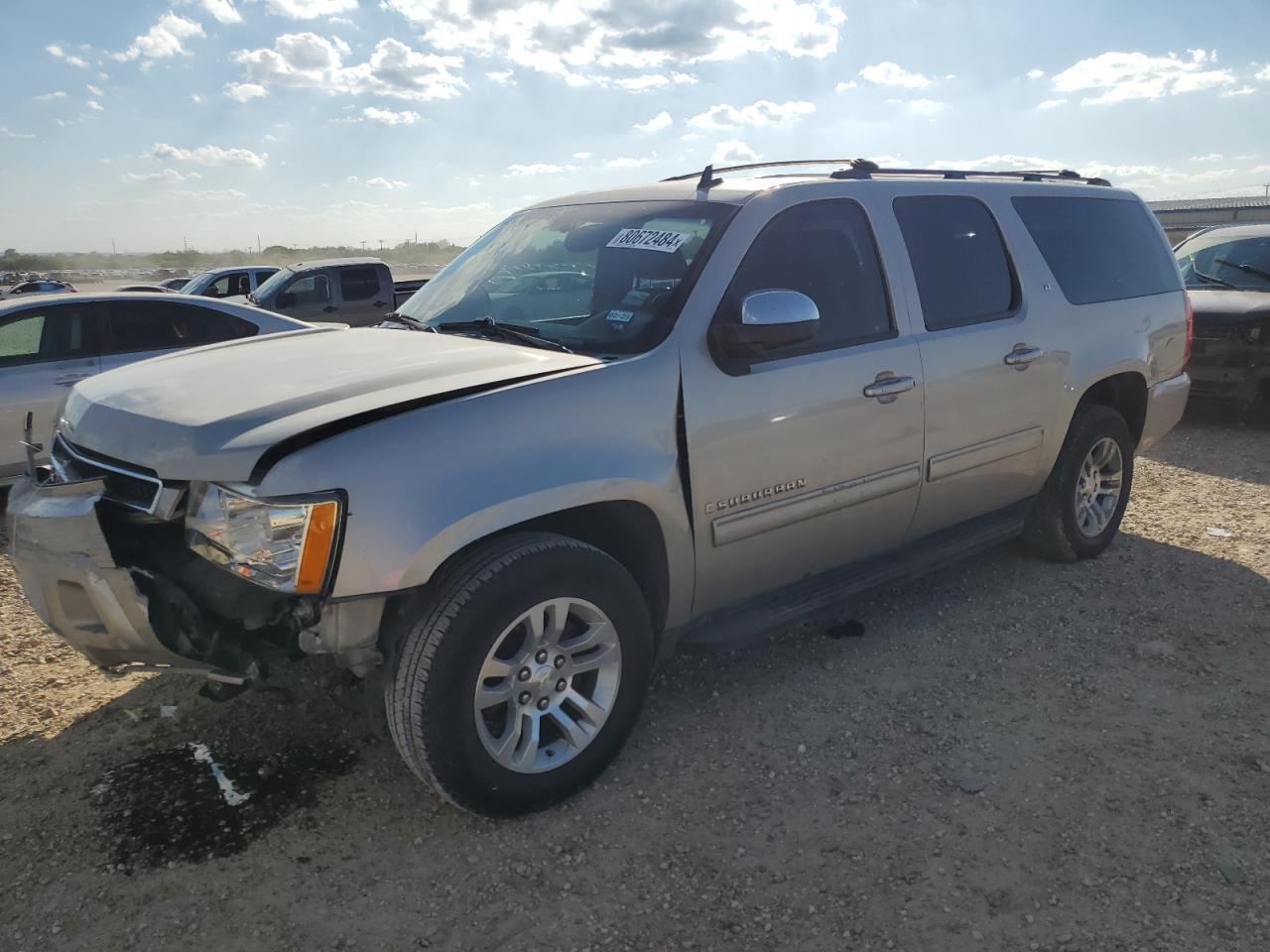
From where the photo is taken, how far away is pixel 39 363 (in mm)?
6324

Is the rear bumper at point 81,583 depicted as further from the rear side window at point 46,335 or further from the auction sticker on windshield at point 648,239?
the rear side window at point 46,335

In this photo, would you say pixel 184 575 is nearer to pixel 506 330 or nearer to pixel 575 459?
pixel 575 459

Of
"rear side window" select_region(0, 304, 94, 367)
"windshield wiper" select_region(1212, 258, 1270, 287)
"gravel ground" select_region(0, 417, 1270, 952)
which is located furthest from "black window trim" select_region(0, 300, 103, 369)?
"windshield wiper" select_region(1212, 258, 1270, 287)

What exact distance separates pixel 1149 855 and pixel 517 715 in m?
1.89

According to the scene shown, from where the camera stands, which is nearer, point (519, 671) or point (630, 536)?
point (519, 671)

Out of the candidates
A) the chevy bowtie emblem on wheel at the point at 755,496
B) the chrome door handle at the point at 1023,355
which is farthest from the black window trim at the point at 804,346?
the chrome door handle at the point at 1023,355

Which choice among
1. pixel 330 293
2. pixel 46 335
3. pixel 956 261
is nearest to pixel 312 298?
pixel 330 293

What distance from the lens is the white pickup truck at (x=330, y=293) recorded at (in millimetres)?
12969

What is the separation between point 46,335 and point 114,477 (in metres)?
4.55

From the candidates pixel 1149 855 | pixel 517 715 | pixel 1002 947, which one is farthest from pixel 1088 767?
pixel 517 715

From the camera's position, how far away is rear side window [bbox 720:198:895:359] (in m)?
3.32

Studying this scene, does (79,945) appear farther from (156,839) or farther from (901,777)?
(901,777)

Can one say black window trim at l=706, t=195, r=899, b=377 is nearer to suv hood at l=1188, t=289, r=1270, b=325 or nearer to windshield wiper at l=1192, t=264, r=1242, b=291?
suv hood at l=1188, t=289, r=1270, b=325

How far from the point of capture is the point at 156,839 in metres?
2.76
